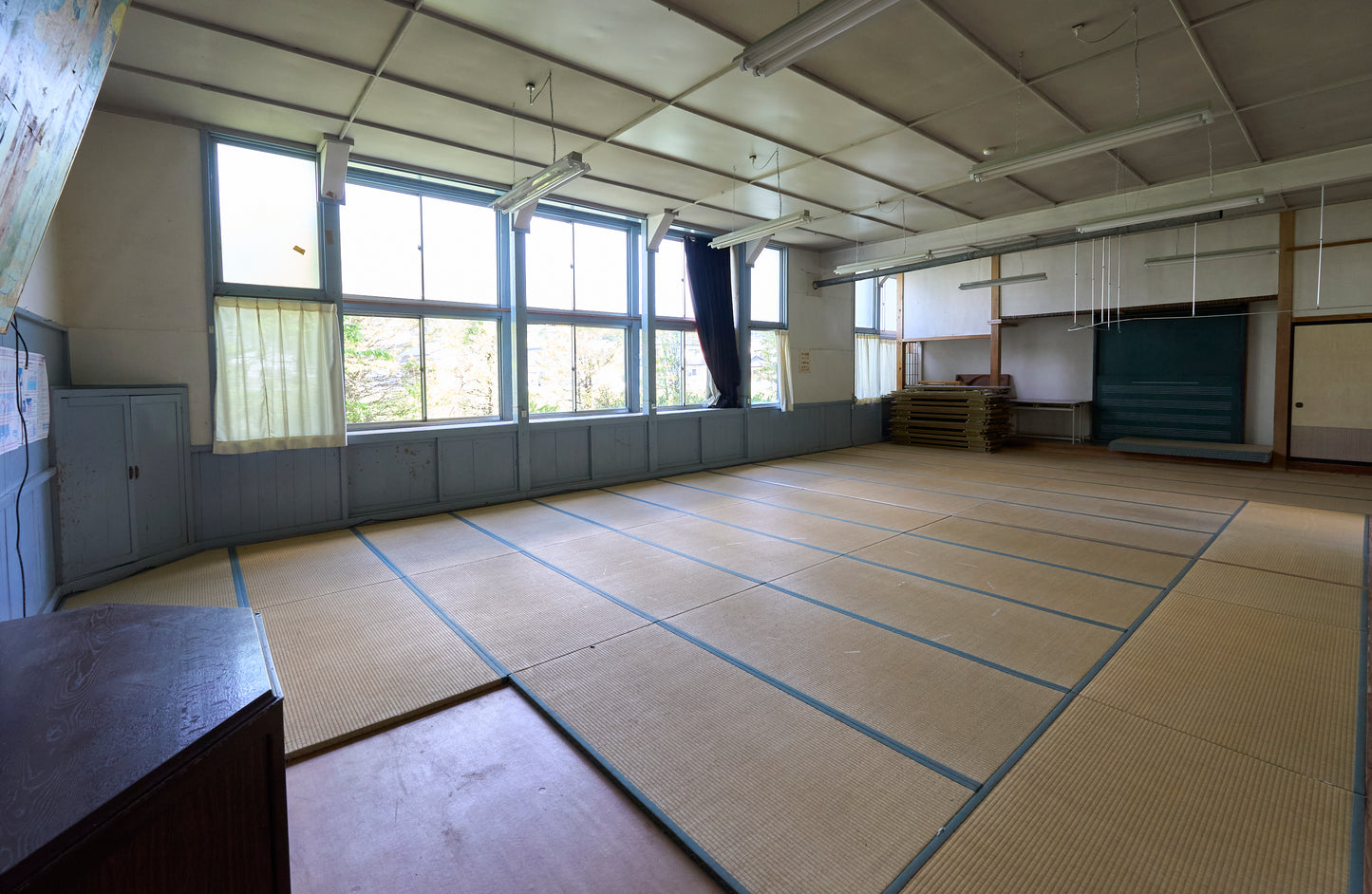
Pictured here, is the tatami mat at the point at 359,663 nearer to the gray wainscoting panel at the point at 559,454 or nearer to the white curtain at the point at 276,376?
the white curtain at the point at 276,376

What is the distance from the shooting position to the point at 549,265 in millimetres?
7527

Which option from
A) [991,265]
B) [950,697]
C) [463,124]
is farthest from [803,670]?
[991,265]

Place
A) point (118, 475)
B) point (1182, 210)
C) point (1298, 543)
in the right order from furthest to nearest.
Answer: point (1182, 210), point (1298, 543), point (118, 475)

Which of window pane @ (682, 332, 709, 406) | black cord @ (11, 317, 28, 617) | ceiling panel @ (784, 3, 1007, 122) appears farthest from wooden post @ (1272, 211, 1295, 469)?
black cord @ (11, 317, 28, 617)

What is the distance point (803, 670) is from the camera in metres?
3.04

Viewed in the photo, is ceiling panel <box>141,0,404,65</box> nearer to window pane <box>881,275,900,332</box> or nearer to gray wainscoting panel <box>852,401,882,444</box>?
gray wainscoting panel <box>852,401,882,444</box>

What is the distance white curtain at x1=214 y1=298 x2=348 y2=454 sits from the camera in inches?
208

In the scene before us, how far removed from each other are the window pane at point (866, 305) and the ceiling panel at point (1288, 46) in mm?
6821

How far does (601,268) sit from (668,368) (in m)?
1.73

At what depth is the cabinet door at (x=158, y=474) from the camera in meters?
4.66

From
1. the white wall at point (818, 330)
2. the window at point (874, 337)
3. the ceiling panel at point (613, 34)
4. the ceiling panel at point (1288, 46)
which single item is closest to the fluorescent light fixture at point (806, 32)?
the ceiling panel at point (613, 34)

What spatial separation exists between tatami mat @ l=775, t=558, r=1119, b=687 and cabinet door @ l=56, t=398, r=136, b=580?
4750 millimetres

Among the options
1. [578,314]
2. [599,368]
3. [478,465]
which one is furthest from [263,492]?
[599,368]

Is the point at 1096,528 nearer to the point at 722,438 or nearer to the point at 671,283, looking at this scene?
the point at 722,438
